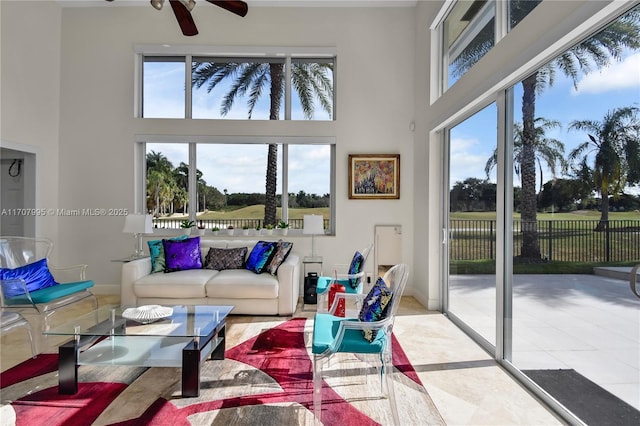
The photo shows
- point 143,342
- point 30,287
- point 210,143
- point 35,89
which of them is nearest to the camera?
point 143,342

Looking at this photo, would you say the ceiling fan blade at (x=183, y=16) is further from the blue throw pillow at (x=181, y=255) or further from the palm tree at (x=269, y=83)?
the blue throw pillow at (x=181, y=255)

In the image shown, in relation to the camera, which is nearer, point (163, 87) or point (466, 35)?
point (466, 35)

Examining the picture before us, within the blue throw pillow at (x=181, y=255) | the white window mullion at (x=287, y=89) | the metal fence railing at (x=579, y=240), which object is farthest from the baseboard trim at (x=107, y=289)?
the metal fence railing at (x=579, y=240)

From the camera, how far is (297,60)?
5.51 metres

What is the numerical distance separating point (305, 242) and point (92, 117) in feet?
12.0

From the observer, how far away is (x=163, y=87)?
548 centimetres

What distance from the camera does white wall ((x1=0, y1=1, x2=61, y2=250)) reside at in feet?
14.7

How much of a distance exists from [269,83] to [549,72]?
13.1 feet

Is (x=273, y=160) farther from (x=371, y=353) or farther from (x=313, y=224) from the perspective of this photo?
(x=371, y=353)


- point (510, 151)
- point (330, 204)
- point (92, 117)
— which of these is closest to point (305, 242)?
point (330, 204)

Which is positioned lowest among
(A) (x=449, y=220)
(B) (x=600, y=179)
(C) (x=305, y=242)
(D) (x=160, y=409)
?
(D) (x=160, y=409)

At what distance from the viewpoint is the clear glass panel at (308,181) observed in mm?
5492

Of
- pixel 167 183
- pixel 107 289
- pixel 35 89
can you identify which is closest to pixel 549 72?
pixel 167 183

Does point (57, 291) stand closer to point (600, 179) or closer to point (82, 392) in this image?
point (82, 392)
